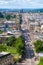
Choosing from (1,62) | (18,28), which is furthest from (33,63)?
(18,28)

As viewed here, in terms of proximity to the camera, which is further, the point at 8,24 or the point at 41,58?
the point at 8,24

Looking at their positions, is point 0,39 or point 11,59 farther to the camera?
point 0,39

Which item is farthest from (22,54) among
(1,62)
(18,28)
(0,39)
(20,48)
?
(18,28)

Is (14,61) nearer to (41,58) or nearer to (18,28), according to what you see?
(41,58)

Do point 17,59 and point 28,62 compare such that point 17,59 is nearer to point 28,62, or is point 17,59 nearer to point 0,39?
point 28,62

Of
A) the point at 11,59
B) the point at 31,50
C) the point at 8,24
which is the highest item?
the point at 11,59

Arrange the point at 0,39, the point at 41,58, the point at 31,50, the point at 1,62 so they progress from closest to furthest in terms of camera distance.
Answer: the point at 1,62
the point at 41,58
the point at 31,50
the point at 0,39

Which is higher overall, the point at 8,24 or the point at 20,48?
the point at 20,48

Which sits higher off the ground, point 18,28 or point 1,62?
point 1,62

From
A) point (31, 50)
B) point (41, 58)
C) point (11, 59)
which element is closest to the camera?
point (11, 59)
